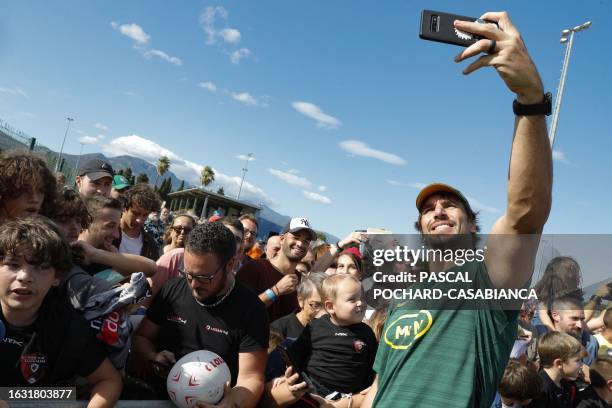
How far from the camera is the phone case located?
5.47 ft

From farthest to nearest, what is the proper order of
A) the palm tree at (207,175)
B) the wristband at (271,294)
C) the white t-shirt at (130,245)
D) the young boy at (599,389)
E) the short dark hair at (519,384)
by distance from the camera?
1. the palm tree at (207,175)
2. the white t-shirt at (130,245)
3. the wristband at (271,294)
4. the young boy at (599,389)
5. the short dark hair at (519,384)

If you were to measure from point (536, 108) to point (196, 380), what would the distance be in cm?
242

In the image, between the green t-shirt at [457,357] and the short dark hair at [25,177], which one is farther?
the short dark hair at [25,177]

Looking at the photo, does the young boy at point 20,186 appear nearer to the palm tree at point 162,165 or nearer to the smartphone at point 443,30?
the smartphone at point 443,30

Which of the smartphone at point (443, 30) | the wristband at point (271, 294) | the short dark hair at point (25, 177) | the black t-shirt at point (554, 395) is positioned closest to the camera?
the smartphone at point (443, 30)

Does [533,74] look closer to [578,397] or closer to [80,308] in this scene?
[80,308]

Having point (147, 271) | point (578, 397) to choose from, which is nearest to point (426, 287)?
point (147, 271)

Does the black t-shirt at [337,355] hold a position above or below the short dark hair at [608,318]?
below

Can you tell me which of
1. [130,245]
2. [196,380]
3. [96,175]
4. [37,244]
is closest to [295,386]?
[196,380]

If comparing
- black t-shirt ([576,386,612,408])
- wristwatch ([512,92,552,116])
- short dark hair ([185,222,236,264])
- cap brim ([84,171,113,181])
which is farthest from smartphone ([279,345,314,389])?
Answer: cap brim ([84,171,113,181])

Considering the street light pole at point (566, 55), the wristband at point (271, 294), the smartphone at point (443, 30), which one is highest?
the street light pole at point (566, 55)

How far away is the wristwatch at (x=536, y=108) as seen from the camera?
152 cm

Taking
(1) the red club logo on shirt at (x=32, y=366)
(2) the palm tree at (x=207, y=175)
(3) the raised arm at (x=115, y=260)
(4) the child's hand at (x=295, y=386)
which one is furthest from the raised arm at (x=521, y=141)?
(2) the palm tree at (x=207, y=175)

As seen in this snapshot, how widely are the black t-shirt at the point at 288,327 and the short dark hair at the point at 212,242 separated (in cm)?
114
